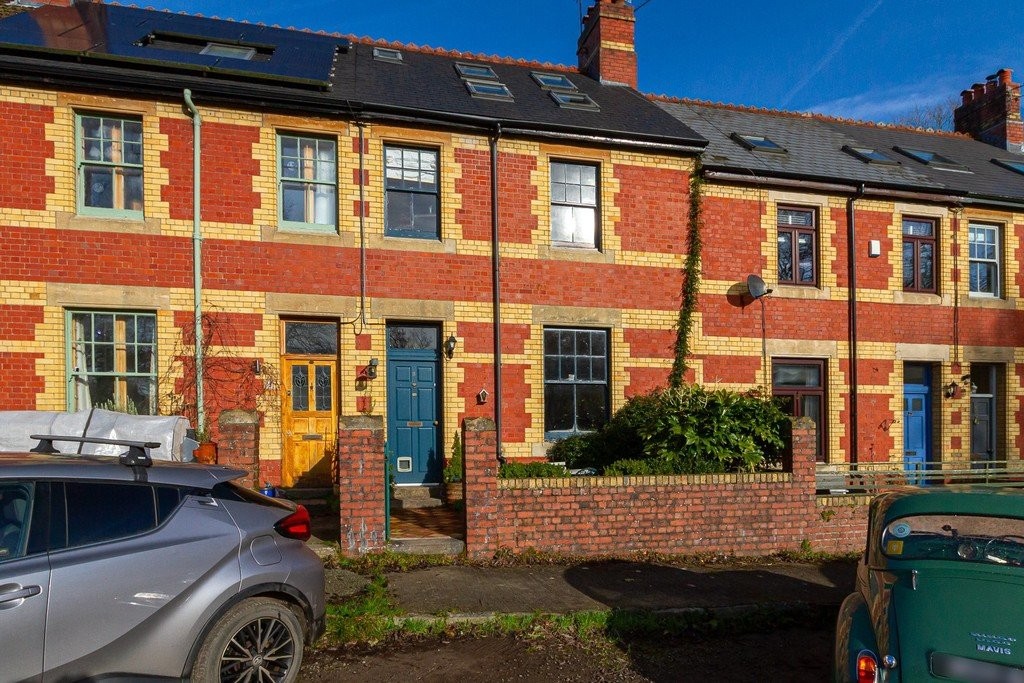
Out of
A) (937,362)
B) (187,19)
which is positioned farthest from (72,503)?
(937,362)

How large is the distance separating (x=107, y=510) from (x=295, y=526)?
46.6 inches

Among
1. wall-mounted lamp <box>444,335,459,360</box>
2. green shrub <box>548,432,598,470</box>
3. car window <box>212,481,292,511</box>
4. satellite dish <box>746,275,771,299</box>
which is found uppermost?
satellite dish <box>746,275,771,299</box>

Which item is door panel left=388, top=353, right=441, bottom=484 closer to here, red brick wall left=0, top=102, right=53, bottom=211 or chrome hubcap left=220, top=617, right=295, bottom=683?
red brick wall left=0, top=102, right=53, bottom=211

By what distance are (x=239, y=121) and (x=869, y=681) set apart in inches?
404

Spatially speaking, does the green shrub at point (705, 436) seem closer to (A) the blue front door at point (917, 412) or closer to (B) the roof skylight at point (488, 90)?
(A) the blue front door at point (917, 412)

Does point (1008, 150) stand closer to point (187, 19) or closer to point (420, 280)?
point (420, 280)

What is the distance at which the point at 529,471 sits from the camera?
8477mm

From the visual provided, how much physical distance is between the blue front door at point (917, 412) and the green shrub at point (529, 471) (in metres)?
8.41

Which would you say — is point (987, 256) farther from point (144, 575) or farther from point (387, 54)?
point (144, 575)

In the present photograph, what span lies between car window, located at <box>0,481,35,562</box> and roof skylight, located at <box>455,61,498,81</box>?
36.2 ft

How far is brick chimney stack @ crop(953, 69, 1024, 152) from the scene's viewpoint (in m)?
17.4

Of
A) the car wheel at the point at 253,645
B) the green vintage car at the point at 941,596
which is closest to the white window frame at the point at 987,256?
the green vintage car at the point at 941,596

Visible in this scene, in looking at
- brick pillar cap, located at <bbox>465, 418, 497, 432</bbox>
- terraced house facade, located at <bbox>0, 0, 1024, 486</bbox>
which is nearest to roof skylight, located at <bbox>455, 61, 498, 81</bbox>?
terraced house facade, located at <bbox>0, 0, 1024, 486</bbox>

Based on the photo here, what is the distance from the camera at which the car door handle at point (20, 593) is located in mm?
3346
